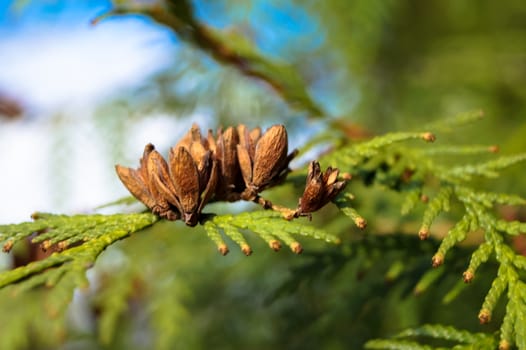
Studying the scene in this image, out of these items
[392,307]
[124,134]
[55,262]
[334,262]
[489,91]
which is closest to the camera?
[55,262]

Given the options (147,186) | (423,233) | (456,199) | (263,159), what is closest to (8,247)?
(147,186)

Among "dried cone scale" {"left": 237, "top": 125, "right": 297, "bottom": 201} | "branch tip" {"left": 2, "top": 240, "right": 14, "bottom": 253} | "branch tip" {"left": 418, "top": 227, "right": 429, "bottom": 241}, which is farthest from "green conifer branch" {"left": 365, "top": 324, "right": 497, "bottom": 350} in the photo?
"branch tip" {"left": 2, "top": 240, "right": 14, "bottom": 253}

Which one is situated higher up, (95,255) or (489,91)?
(489,91)

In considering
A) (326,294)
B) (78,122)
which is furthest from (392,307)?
(78,122)

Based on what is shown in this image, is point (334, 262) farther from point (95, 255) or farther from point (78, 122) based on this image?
point (78, 122)

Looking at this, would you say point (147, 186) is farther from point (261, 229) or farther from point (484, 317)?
point (484, 317)

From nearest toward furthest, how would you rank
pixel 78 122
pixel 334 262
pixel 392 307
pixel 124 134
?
pixel 334 262, pixel 392 307, pixel 124 134, pixel 78 122
